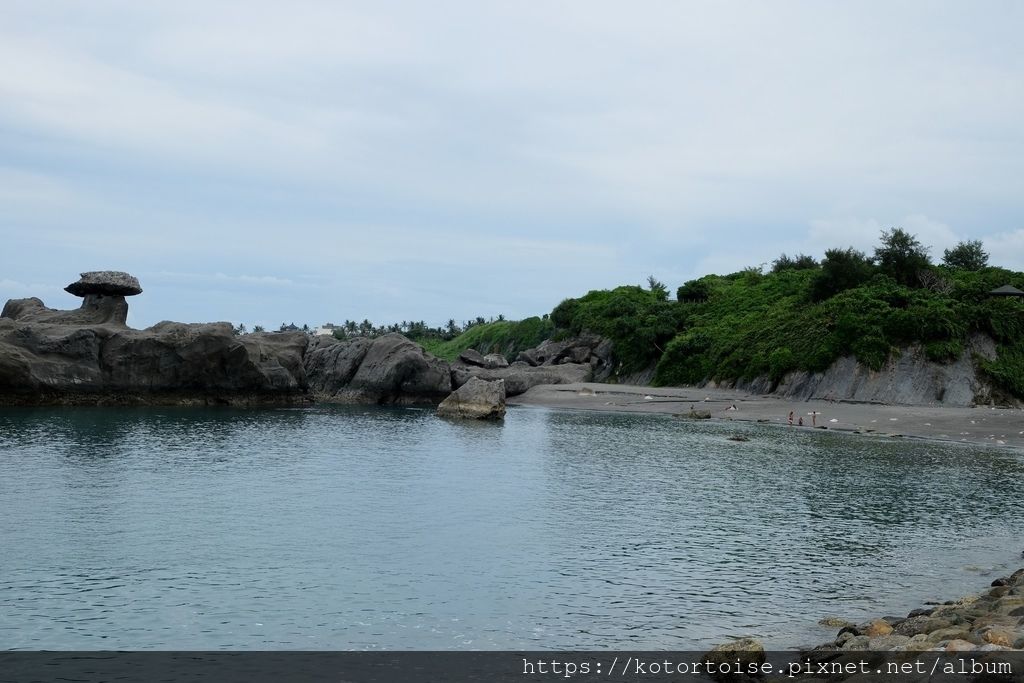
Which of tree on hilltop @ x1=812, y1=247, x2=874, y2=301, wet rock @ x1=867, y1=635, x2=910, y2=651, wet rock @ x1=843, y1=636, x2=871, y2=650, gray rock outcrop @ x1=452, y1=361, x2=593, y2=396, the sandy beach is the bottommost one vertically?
wet rock @ x1=843, y1=636, x2=871, y2=650

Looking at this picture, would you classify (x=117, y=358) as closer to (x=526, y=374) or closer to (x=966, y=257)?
(x=526, y=374)

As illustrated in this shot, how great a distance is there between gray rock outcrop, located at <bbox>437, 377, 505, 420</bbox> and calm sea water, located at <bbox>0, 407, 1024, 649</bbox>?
819 inches

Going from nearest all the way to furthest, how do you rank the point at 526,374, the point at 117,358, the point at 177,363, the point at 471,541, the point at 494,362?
the point at 471,541 → the point at 117,358 → the point at 177,363 → the point at 526,374 → the point at 494,362

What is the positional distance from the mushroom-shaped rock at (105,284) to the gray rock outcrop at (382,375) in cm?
2227

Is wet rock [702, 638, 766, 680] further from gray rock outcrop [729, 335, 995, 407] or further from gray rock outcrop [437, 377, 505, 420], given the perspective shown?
gray rock outcrop [729, 335, 995, 407]

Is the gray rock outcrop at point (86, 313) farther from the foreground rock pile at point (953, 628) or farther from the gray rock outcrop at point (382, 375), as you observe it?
the foreground rock pile at point (953, 628)

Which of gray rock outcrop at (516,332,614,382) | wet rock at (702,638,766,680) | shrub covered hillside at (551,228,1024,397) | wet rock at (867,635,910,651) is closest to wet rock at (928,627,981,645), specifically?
wet rock at (867,635,910,651)

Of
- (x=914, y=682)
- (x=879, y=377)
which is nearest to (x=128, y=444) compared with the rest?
(x=914, y=682)

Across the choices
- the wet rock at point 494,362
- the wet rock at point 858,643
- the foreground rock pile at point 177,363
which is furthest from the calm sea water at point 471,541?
the wet rock at point 494,362

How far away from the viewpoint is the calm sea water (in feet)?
59.7

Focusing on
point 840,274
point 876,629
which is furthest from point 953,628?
point 840,274

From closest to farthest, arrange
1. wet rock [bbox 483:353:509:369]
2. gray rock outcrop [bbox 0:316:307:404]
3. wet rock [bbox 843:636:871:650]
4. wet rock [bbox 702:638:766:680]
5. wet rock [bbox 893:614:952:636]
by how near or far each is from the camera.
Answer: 1. wet rock [bbox 702:638:766:680]
2. wet rock [bbox 843:636:871:650]
3. wet rock [bbox 893:614:952:636]
4. gray rock outcrop [bbox 0:316:307:404]
5. wet rock [bbox 483:353:509:369]

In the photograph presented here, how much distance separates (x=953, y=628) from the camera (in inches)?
611

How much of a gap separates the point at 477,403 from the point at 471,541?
45.2 metres
